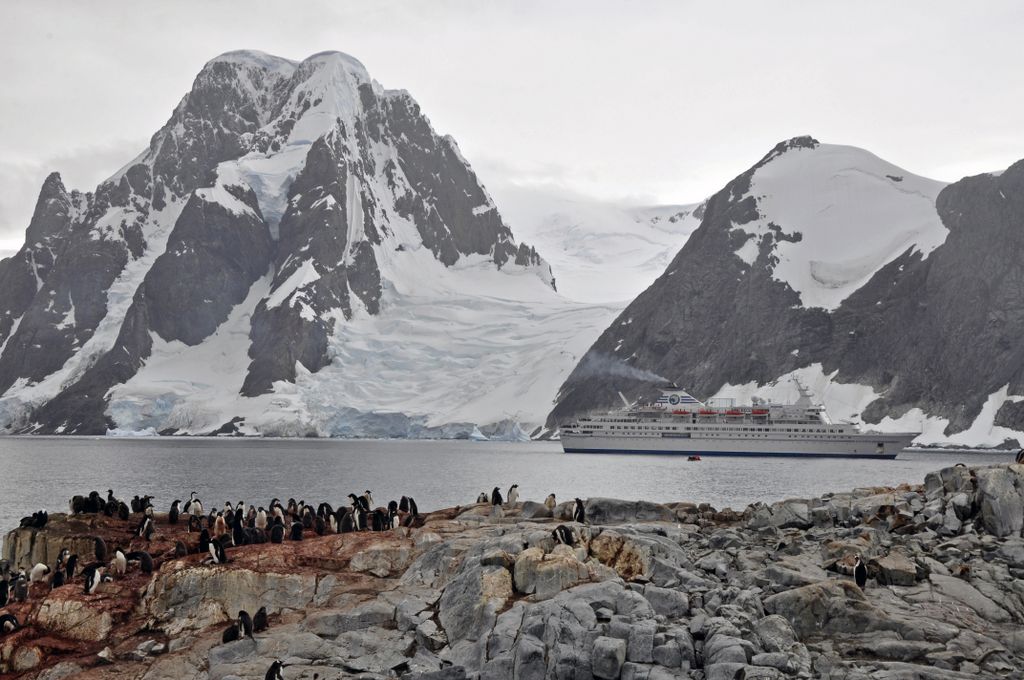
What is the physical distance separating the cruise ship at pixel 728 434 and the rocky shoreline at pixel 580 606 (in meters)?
117

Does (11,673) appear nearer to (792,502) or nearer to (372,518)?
(372,518)

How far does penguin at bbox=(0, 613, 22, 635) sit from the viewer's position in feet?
82.2

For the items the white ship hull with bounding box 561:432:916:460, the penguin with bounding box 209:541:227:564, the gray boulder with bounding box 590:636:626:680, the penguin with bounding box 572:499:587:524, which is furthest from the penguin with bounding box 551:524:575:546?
the white ship hull with bounding box 561:432:916:460

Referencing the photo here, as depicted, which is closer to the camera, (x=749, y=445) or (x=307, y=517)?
(x=307, y=517)

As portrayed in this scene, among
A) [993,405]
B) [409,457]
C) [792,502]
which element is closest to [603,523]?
[792,502]

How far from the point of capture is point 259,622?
24.4 meters

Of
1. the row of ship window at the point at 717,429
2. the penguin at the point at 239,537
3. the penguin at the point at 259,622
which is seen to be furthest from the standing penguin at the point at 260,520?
the row of ship window at the point at 717,429

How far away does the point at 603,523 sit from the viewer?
111ft

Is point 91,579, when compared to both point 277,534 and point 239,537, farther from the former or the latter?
point 277,534

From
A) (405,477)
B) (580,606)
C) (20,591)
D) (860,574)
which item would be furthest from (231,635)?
(405,477)

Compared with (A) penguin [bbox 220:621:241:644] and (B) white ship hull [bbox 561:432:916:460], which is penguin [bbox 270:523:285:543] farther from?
(B) white ship hull [bbox 561:432:916:460]

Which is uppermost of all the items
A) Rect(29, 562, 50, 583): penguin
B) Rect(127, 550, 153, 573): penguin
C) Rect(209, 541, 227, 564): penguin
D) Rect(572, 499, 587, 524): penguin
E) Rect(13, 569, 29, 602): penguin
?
Rect(572, 499, 587, 524): penguin

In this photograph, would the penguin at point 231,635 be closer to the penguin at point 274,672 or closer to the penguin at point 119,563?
the penguin at point 274,672

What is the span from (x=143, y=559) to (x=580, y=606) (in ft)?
42.6
